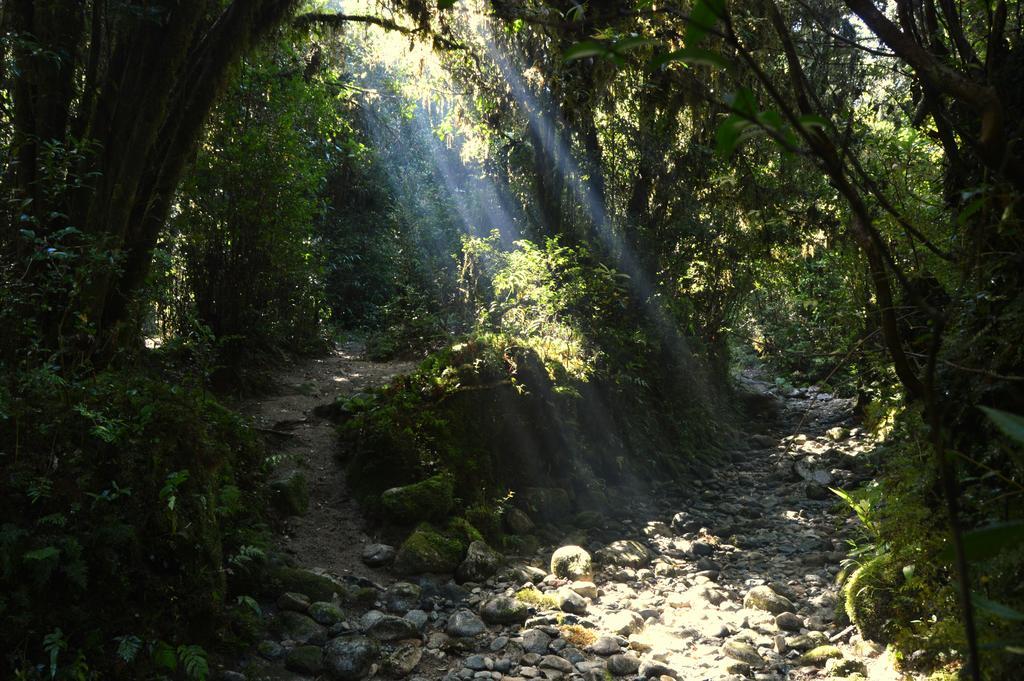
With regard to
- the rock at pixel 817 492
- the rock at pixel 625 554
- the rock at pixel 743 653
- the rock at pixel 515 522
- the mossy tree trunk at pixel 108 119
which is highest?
the mossy tree trunk at pixel 108 119

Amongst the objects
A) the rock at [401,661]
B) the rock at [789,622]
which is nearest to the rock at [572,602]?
the rock at [401,661]

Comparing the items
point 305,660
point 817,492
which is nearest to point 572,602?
point 305,660

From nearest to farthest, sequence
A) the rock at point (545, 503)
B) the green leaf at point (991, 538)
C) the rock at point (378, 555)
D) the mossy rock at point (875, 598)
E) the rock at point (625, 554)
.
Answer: the green leaf at point (991, 538) → the mossy rock at point (875, 598) → the rock at point (378, 555) → the rock at point (625, 554) → the rock at point (545, 503)

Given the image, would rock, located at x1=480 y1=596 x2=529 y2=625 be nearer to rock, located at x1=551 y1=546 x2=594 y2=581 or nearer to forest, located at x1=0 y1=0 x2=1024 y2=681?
forest, located at x1=0 y1=0 x2=1024 y2=681

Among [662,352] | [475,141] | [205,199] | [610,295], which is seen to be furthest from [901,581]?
[475,141]

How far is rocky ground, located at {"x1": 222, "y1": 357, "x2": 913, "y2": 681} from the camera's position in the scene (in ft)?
12.9

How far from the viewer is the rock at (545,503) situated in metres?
6.83

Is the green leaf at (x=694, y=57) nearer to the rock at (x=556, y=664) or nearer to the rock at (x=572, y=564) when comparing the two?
the rock at (x=556, y=664)

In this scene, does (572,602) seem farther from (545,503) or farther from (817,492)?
(817,492)

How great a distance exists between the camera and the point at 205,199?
7.97 metres

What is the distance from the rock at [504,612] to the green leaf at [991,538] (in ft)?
14.2

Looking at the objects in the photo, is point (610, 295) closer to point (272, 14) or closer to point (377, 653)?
point (272, 14)

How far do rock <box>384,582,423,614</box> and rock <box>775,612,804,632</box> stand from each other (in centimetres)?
248

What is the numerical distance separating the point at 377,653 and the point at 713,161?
340 inches
